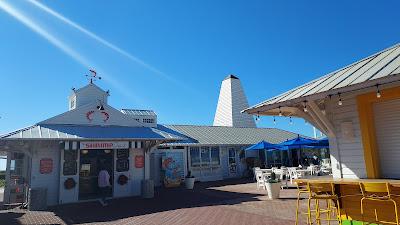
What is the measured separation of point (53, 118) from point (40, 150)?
1.64 m

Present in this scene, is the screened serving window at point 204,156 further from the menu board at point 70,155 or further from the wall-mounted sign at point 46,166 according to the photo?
the wall-mounted sign at point 46,166

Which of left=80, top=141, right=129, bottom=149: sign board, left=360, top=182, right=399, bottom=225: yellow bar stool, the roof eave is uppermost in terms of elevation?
the roof eave

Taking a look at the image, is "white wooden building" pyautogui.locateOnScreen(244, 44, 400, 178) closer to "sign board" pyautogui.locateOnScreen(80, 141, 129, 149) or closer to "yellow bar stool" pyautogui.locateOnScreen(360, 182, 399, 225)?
"yellow bar stool" pyautogui.locateOnScreen(360, 182, 399, 225)

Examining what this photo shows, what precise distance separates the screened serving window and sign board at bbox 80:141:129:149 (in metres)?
8.01

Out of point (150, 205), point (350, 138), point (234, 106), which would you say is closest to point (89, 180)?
point (150, 205)

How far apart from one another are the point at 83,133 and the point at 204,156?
398 inches

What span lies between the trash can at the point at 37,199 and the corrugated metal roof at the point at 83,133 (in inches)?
82.2

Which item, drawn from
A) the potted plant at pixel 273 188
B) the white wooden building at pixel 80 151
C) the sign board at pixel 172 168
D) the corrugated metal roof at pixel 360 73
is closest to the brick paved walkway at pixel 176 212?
the potted plant at pixel 273 188

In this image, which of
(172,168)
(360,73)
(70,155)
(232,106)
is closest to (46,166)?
(70,155)

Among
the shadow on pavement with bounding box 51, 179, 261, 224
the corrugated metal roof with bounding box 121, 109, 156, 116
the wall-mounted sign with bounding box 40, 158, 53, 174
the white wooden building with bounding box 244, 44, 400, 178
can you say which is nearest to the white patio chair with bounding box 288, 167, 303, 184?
the shadow on pavement with bounding box 51, 179, 261, 224

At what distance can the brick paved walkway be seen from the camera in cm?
910

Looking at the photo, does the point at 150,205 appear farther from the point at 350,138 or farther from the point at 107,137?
the point at 350,138

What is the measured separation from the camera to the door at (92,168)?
49.2 ft

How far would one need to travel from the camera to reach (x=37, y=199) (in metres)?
12.6
